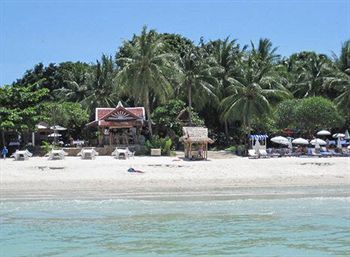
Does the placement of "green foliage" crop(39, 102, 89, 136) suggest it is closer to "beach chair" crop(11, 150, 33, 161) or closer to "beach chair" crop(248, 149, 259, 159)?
"beach chair" crop(11, 150, 33, 161)

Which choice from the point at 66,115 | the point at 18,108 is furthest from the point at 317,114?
the point at 18,108

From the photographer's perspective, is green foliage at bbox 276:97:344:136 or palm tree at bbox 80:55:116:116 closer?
green foliage at bbox 276:97:344:136

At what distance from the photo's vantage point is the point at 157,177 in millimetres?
25391

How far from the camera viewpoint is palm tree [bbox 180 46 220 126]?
138ft

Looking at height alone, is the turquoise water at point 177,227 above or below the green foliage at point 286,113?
below

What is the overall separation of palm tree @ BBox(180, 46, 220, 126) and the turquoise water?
915 inches

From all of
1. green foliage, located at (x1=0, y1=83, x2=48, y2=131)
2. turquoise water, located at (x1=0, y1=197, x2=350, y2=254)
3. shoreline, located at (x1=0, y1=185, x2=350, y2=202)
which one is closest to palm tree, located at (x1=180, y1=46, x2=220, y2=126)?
green foliage, located at (x1=0, y1=83, x2=48, y2=131)

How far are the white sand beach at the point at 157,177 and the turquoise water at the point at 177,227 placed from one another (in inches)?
113

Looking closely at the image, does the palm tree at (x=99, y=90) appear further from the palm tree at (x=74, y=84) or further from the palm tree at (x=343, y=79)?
the palm tree at (x=343, y=79)

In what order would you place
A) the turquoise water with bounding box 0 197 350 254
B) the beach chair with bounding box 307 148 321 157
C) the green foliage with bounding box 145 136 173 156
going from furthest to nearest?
the green foliage with bounding box 145 136 173 156 → the beach chair with bounding box 307 148 321 157 → the turquoise water with bounding box 0 197 350 254

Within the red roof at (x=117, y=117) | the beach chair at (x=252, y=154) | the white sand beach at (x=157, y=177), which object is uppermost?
the red roof at (x=117, y=117)

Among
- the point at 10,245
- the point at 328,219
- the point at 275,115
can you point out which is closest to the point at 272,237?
the point at 328,219

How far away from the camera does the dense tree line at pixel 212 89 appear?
38344mm

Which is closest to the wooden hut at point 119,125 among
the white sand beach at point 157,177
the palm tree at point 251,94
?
the palm tree at point 251,94
